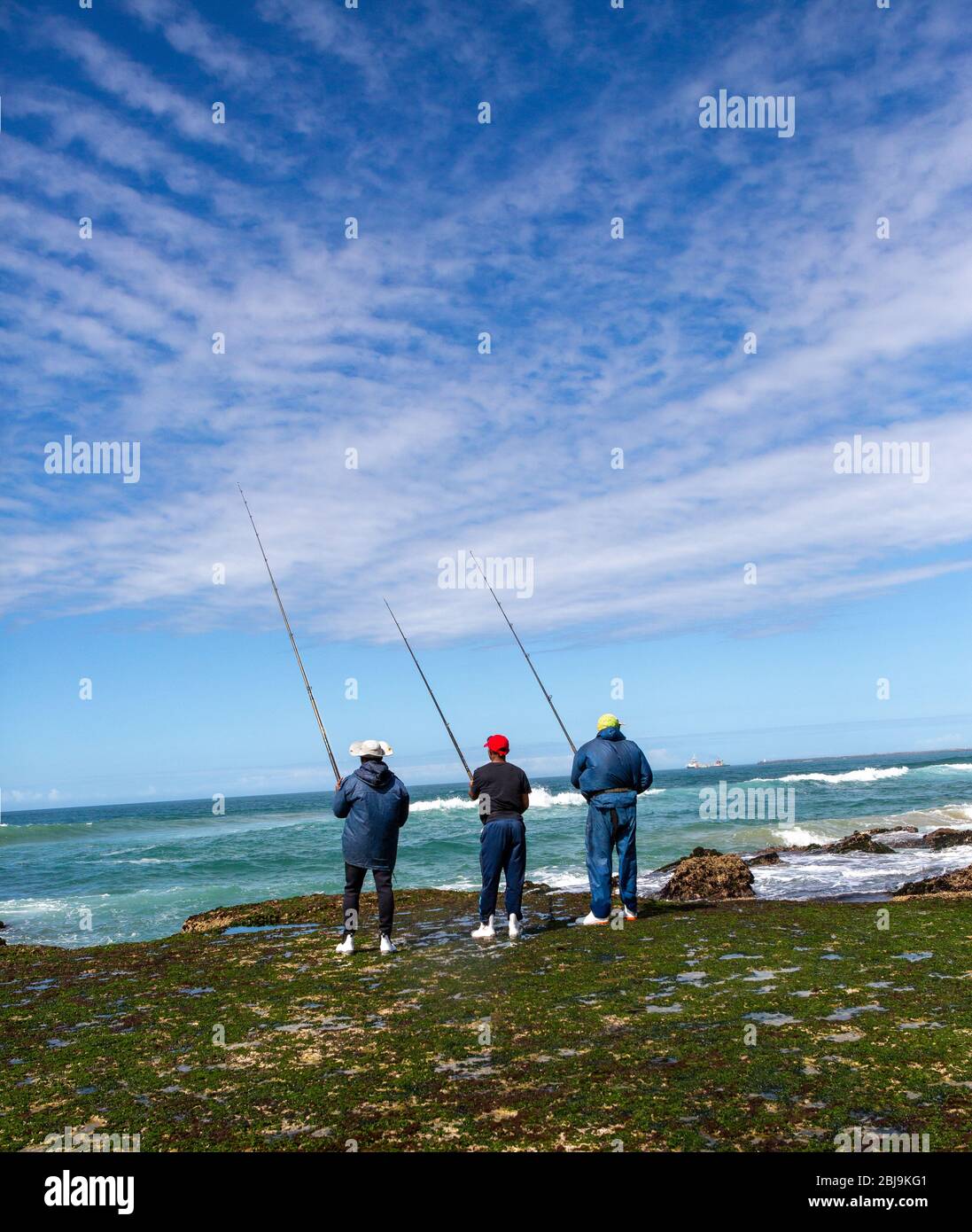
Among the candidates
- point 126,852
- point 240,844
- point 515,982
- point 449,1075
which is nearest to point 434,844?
point 240,844

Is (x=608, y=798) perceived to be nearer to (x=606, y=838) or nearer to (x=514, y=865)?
(x=606, y=838)

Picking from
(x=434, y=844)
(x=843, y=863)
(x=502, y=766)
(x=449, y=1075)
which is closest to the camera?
(x=449, y=1075)

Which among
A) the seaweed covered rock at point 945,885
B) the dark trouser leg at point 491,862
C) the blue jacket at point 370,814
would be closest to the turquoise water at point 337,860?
the seaweed covered rock at point 945,885

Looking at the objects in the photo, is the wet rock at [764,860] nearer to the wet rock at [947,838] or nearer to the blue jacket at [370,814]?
the wet rock at [947,838]

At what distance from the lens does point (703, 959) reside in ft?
27.9

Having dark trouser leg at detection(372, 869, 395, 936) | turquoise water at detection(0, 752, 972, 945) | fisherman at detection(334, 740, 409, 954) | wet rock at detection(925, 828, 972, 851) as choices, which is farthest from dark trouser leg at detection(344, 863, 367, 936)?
wet rock at detection(925, 828, 972, 851)

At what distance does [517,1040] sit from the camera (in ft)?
19.9

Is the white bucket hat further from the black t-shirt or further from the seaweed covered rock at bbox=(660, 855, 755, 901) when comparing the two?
the seaweed covered rock at bbox=(660, 855, 755, 901)

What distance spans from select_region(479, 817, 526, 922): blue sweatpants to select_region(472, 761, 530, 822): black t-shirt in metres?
0.11

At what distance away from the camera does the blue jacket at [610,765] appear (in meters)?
10.9

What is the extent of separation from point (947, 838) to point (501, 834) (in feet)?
59.0

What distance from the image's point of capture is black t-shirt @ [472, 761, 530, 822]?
10414mm
